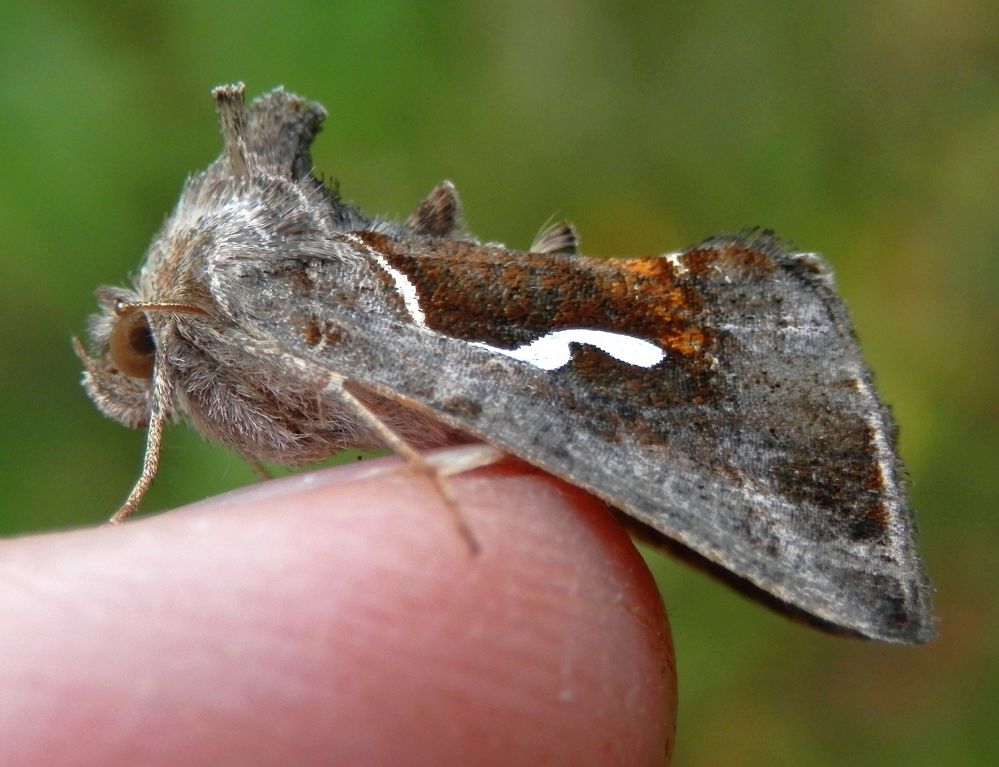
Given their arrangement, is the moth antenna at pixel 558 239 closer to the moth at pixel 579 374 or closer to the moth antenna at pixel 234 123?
the moth at pixel 579 374

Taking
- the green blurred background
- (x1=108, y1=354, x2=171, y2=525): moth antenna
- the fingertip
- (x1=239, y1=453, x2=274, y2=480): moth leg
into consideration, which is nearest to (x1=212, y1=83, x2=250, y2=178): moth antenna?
(x1=108, y1=354, x2=171, y2=525): moth antenna

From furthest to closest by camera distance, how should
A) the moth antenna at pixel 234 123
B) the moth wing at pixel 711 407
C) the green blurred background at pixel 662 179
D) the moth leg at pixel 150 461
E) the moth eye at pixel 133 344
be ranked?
the green blurred background at pixel 662 179, the moth antenna at pixel 234 123, the moth eye at pixel 133 344, the moth leg at pixel 150 461, the moth wing at pixel 711 407

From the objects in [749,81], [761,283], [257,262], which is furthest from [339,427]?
[749,81]

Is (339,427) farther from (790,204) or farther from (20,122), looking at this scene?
(790,204)

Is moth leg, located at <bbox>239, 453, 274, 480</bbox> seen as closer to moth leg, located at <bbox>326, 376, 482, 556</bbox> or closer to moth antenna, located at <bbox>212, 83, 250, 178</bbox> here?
moth leg, located at <bbox>326, 376, 482, 556</bbox>

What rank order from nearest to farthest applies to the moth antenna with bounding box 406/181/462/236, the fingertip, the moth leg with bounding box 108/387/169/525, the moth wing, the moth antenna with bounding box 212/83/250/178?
the fingertip < the moth wing < the moth leg with bounding box 108/387/169/525 < the moth antenna with bounding box 212/83/250/178 < the moth antenna with bounding box 406/181/462/236

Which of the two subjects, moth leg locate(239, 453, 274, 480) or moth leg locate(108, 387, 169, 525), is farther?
moth leg locate(239, 453, 274, 480)

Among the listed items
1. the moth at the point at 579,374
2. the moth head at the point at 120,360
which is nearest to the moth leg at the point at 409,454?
the moth at the point at 579,374
